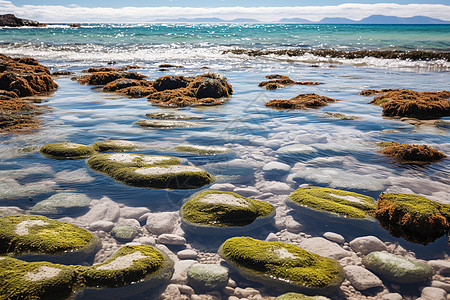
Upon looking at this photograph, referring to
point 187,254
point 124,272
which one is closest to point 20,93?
point 187,254

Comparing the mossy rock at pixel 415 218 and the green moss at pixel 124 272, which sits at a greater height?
the mossy rock at pixel 415 218

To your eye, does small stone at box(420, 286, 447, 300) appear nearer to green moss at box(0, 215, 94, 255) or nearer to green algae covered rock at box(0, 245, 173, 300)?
green algae covered rock at box(0, 245, 173, 300)

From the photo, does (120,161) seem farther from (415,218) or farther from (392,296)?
(415,218)

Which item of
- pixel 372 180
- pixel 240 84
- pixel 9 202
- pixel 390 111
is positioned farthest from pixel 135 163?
pixel 240 84

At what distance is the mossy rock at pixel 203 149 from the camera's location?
6.57 metres

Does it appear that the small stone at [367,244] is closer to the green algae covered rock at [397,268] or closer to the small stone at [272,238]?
the green algae covered rock at [397,268]

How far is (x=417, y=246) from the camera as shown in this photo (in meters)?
3.81

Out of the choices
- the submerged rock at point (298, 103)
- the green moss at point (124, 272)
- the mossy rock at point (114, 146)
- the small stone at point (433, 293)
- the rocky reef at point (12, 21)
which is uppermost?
the rocky reef at point (12, 21)

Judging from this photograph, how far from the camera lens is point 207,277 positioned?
3191 millimetres

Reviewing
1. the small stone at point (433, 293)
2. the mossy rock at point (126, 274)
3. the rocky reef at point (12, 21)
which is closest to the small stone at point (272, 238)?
the mossy rock at point (126, 274)

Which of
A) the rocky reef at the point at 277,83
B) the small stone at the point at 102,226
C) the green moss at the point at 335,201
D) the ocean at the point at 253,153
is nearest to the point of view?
the small stone at the point at 102,226

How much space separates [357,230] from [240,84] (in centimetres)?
1265

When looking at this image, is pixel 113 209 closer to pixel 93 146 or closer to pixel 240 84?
pixel 93 146

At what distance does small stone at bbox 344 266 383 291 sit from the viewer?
→ 3152mm
